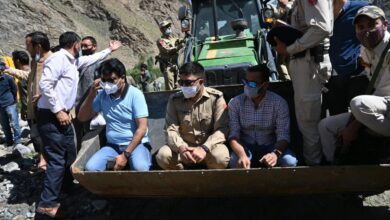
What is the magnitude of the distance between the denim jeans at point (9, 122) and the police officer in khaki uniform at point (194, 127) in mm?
4756

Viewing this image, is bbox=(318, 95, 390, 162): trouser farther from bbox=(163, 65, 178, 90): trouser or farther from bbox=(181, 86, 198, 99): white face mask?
bbox=(163, 65, 178, 90): trouser

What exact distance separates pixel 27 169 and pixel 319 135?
4.19 m

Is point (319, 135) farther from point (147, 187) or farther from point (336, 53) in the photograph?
point (147, 187)

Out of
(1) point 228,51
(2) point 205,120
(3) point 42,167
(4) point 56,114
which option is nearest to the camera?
(2) point 205,120

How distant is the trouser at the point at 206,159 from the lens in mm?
3662

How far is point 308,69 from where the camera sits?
138 inches

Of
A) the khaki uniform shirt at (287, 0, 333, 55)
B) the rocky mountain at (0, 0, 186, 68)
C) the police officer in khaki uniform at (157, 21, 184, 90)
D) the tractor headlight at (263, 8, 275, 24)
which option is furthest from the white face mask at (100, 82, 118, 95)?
the rocky mountain at (0, 0, 186, 68)

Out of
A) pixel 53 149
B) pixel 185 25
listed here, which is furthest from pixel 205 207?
pixel 185 25

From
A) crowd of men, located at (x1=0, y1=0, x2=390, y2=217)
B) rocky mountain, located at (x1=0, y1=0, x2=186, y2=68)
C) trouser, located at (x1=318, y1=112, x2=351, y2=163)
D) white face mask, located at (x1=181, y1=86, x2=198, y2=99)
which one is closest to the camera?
crowd of men, located at (x1=0, y1=0, x2=390, y2=217)

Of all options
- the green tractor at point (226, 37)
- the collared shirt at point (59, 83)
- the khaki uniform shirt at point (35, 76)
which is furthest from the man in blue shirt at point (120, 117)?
the green tractor at point (226, 37)

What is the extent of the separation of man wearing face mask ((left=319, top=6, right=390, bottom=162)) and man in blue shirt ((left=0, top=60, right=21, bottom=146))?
6.03 m

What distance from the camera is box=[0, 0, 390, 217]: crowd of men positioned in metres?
3.26

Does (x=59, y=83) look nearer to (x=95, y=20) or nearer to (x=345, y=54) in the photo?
(x=345, y=54)

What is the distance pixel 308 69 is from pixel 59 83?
2505mm
